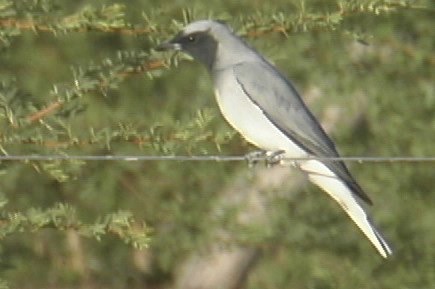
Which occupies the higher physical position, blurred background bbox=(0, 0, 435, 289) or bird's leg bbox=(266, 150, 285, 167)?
bird's leg bbox=(266, 150, 285, 167)

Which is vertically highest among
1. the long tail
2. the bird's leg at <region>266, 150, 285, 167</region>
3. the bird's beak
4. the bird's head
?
the bird's beak

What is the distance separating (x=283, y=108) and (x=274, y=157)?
12.2 inches

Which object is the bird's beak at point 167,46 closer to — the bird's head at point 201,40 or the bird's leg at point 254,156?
the bird's head at point 201,40

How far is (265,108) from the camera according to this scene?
695 centimetres

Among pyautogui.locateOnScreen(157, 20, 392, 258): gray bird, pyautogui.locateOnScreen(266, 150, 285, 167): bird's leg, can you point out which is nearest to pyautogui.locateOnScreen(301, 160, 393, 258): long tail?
pyautogui.locateOnScreen(157, 20, 392, 258): gray bird

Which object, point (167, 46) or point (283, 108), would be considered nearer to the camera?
point (167, 46)

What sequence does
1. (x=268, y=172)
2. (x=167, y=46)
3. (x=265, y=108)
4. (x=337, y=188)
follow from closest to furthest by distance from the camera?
(x=167, y=46), (x=265, y=108), (x=337, y=188), (x=268, y=172)

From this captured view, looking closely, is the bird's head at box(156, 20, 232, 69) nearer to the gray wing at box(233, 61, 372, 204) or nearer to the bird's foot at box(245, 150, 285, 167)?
the gray wing at box(233, 61, 372, 204)

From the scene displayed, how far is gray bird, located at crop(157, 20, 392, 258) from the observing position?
6.84 meters

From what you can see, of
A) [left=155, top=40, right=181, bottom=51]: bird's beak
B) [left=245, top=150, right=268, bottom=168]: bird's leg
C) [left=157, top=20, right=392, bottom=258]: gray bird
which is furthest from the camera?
[left=157, top=20, right=392, bottom=258]: gray bird

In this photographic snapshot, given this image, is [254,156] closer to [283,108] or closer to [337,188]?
[283,108]

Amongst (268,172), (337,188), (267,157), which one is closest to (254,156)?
(267,157)

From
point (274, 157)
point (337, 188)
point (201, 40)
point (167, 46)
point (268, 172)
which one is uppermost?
point (167, 46)

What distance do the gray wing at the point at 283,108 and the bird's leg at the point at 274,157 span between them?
127mm
